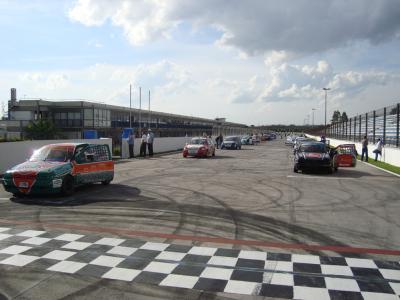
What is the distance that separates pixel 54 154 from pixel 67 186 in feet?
4.00

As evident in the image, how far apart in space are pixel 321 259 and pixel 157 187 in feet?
27.0

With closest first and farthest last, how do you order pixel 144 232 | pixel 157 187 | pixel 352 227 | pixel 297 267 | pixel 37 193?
pixel 297 267 → pixel 144 232 → pixel 352 227 → pixel 37 193 → pixel 157 187

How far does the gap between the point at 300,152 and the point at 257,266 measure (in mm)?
14867

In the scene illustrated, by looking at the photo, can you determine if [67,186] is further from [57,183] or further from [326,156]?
[326,156]

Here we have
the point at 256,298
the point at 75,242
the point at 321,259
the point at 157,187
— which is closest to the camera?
the point at 256,298

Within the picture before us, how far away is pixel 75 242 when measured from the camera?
712cm

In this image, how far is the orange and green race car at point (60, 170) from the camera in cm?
1141

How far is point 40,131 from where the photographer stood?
120ft

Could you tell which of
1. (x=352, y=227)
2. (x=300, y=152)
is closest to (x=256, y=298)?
(x=352, y=227)

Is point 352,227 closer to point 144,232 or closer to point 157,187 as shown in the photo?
point 144,232

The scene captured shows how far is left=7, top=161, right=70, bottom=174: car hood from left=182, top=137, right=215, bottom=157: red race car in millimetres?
17508

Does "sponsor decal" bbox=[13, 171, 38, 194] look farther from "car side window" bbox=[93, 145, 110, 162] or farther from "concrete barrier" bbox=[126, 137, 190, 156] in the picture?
"concrete barrier" bbox=[126, 137, 190, 156]

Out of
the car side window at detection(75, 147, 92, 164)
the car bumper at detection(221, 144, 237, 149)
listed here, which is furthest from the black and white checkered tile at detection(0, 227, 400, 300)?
the car bumper at detection(221, 144, 237, 149)

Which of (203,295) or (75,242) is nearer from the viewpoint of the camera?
(203,295)
